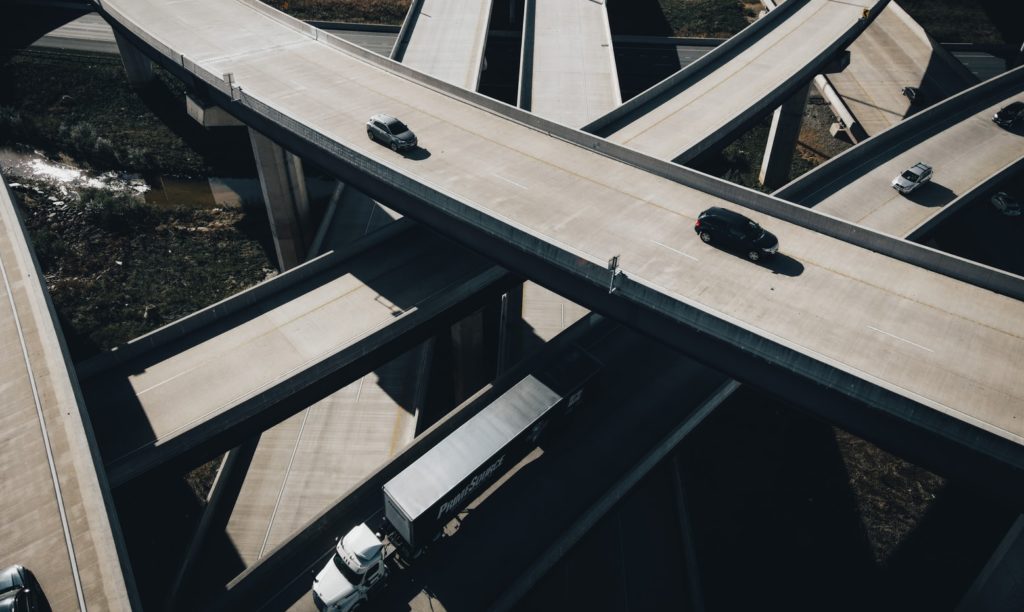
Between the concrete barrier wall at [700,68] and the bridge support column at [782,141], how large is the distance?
Result: 6643mm

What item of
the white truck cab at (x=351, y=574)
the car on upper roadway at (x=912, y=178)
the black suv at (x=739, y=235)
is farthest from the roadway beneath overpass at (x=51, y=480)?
the car on upper roadway at (x=912, y=178)

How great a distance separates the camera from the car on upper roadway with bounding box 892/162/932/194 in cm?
3850

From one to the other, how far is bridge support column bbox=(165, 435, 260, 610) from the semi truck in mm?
11956

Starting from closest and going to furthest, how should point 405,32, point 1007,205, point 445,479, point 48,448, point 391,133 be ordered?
point 48,448, point 445,479, point 391,133, point 1007,205, point 405,32

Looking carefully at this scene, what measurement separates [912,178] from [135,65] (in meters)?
73.3

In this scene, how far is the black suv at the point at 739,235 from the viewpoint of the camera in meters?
26.3

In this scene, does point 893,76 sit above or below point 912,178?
below

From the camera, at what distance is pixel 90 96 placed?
64438 millimetres

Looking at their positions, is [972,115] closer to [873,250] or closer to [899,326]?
[873,250]

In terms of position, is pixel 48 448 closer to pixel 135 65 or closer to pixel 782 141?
pixel 135 65

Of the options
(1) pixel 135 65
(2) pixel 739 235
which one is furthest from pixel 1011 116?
(1) pixel 135 65

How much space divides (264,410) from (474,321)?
16004 mm

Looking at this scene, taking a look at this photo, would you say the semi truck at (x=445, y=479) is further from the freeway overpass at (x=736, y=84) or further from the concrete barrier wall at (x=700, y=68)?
the concrete barrier wall at (x=700, y=68)

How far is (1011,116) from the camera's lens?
45562 mm
